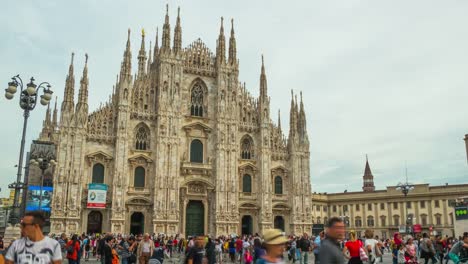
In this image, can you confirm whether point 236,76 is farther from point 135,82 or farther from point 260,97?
point 135,82

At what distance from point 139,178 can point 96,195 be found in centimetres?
430

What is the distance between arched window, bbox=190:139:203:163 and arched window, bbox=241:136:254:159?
14.7 ft

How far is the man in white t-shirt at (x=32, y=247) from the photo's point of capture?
5250mm

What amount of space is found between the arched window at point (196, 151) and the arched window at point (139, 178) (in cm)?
481

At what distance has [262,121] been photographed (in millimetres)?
44812

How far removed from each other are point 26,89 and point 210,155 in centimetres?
2538

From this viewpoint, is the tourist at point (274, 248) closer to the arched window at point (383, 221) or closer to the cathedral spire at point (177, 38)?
the cathedral spire at point (177, 38)

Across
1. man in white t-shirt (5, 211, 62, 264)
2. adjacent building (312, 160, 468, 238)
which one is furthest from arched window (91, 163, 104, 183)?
man in white t-shirt (5, 211, 62, 264)

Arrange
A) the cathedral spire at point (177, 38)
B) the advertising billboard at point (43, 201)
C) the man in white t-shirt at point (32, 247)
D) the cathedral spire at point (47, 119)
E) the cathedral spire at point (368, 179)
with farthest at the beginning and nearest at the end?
the cathedral spire at point (368, 179) → the cathedral spire at point (47, 119) → the cathedral spire at point (177, 38) → the advertising billboard at point (43, 201) → the man in white t-shirt at point (32, 247)

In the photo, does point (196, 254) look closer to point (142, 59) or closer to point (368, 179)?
point (142, 59)

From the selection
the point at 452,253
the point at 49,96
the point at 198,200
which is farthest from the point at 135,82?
the point at 452,253

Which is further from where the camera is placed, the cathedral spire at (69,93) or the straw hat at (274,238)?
the cathedral spire at (69,93)

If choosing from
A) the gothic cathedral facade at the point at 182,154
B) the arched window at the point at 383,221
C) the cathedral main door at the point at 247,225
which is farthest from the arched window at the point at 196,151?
the arched window at the point at 383,221

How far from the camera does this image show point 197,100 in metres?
43.7
